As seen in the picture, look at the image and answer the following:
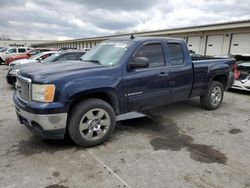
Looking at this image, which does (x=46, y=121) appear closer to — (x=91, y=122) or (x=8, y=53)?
(x=91, y=122)

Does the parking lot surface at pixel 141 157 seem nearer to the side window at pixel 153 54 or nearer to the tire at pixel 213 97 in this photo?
the tire at pixel 213 97

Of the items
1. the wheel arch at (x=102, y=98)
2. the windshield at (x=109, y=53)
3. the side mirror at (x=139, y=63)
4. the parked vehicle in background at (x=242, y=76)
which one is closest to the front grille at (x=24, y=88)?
the wheel arch at (x=102, y=98)

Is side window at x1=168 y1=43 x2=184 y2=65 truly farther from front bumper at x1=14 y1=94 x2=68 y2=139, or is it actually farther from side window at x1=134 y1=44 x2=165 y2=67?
front bumper at x1=14 y1=94 x2=68 y2=139

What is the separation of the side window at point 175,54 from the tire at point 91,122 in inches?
72.5

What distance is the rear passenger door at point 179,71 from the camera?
15.6ft

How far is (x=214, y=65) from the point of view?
5770mm

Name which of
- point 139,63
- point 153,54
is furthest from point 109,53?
point 153,54

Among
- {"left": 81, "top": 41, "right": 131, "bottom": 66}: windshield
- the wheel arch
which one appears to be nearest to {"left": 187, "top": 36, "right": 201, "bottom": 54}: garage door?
{"left": 81, "top": 41, "right": 131, "bottom": 66}: windshield

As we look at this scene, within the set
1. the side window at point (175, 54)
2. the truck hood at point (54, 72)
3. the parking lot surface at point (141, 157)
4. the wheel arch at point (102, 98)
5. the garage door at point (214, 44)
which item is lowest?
the parking lot surface at point (141, 157)

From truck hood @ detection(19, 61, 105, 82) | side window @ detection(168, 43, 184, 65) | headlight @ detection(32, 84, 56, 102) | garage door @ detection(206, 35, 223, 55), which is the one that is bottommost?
headlight @ detection(32, 84, 56, 102)

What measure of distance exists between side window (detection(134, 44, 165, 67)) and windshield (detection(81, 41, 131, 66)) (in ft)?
1.03

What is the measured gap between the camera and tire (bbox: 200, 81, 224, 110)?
5895 millimetres

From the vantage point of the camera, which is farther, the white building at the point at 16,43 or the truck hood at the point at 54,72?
the white building at the point at 16,43

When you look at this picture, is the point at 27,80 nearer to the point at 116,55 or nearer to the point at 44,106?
the point at 44,106
